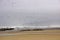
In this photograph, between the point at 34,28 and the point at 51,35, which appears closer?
the point at 51,35

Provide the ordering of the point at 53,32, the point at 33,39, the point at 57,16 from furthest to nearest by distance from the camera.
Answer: the point at 57,16 → the point at 53,32 → the point at 33,39

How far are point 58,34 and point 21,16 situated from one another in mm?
394

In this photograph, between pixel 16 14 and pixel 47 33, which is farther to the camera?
pixel 16 14

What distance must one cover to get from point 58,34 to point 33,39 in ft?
0.76

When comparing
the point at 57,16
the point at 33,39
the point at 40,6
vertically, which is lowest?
the point at 33,39

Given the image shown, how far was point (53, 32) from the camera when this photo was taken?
93cm

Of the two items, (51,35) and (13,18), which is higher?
(13,18)

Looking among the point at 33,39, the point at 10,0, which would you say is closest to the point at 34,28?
the point at 33,39

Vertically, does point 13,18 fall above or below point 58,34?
above

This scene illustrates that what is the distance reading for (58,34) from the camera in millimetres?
891

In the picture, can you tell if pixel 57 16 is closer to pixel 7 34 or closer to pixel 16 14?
pixel 16 14

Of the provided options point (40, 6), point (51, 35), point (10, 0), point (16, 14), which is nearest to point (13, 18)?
point (16, 14)

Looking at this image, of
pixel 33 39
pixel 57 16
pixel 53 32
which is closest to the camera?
pixel 33 39

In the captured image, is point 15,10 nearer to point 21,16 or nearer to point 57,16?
point 21,16
